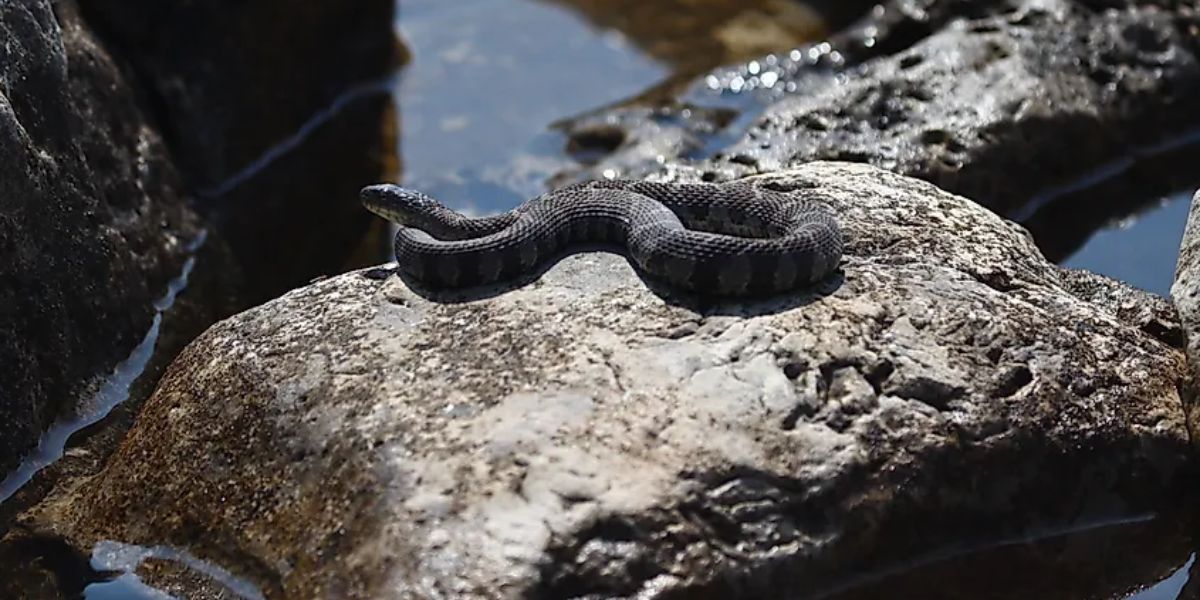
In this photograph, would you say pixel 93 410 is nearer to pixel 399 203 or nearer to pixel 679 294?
pixel 399 203

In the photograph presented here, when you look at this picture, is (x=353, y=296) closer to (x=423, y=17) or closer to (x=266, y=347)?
(x=266, y=347)

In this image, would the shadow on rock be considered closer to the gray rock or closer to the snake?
the snake

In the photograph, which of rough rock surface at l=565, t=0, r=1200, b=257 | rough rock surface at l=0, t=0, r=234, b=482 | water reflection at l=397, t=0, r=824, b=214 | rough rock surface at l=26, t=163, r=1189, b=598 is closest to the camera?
rough rock surface at l=26, t=163, r=1189, b=598

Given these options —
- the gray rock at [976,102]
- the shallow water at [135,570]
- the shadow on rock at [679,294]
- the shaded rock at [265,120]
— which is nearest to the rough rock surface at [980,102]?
the gray rock at [976,102]

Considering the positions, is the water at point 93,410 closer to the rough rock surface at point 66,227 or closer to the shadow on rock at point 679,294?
the rough rock surface at point 66,227

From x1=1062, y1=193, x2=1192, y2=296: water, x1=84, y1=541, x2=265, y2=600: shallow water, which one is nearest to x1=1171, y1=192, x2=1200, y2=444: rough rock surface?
x1=1062, y1=193, x2=1192, y2=296: water

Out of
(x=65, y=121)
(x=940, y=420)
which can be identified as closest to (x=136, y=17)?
(x=65, y=121)
